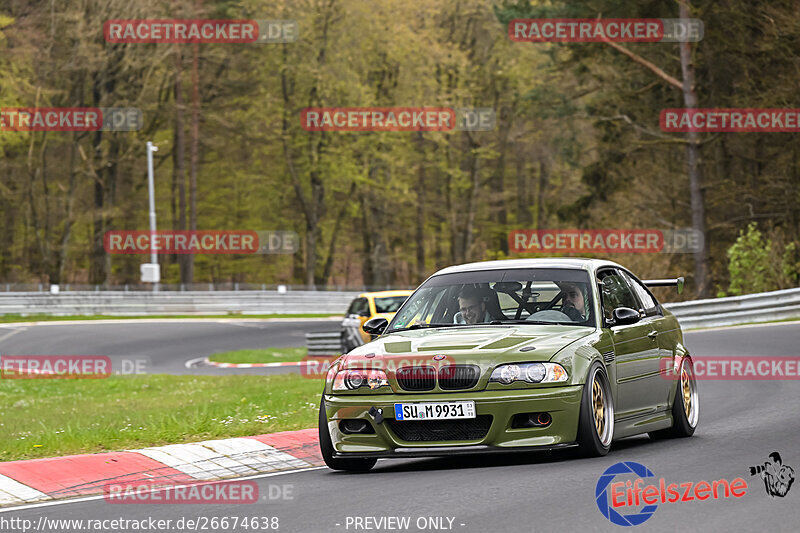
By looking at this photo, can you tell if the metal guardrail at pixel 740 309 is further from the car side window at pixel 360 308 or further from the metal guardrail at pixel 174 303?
the metal guardrail at pixel 174 303

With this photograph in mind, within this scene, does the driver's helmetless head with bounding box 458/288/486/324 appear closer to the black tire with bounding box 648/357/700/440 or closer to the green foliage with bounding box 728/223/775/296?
the black tire with bounding box 648/357/700/440

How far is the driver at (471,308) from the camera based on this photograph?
33.1 ft

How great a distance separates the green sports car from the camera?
8805 mm

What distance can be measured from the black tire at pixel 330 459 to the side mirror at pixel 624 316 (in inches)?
87.9

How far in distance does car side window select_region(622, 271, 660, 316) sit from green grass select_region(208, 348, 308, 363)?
21190 mm

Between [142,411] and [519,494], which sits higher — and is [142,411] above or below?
below

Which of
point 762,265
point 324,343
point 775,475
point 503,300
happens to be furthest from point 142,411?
point 762,265

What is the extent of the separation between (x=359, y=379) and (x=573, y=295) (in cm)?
206

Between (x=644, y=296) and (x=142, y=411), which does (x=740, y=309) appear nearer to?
(x=142, y=411)

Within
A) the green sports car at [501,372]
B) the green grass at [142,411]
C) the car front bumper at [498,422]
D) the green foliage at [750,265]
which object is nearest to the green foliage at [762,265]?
the green foliage at [750,265]

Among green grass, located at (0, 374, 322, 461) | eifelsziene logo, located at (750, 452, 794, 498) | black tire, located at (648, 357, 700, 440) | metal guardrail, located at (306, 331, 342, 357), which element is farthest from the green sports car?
metal guardrail, located at (306, 331, 342, 357)

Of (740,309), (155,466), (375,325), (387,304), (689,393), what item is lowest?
(155,466)

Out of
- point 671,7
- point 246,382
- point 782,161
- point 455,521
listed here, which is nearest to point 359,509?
point 455,521

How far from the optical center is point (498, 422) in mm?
8742
